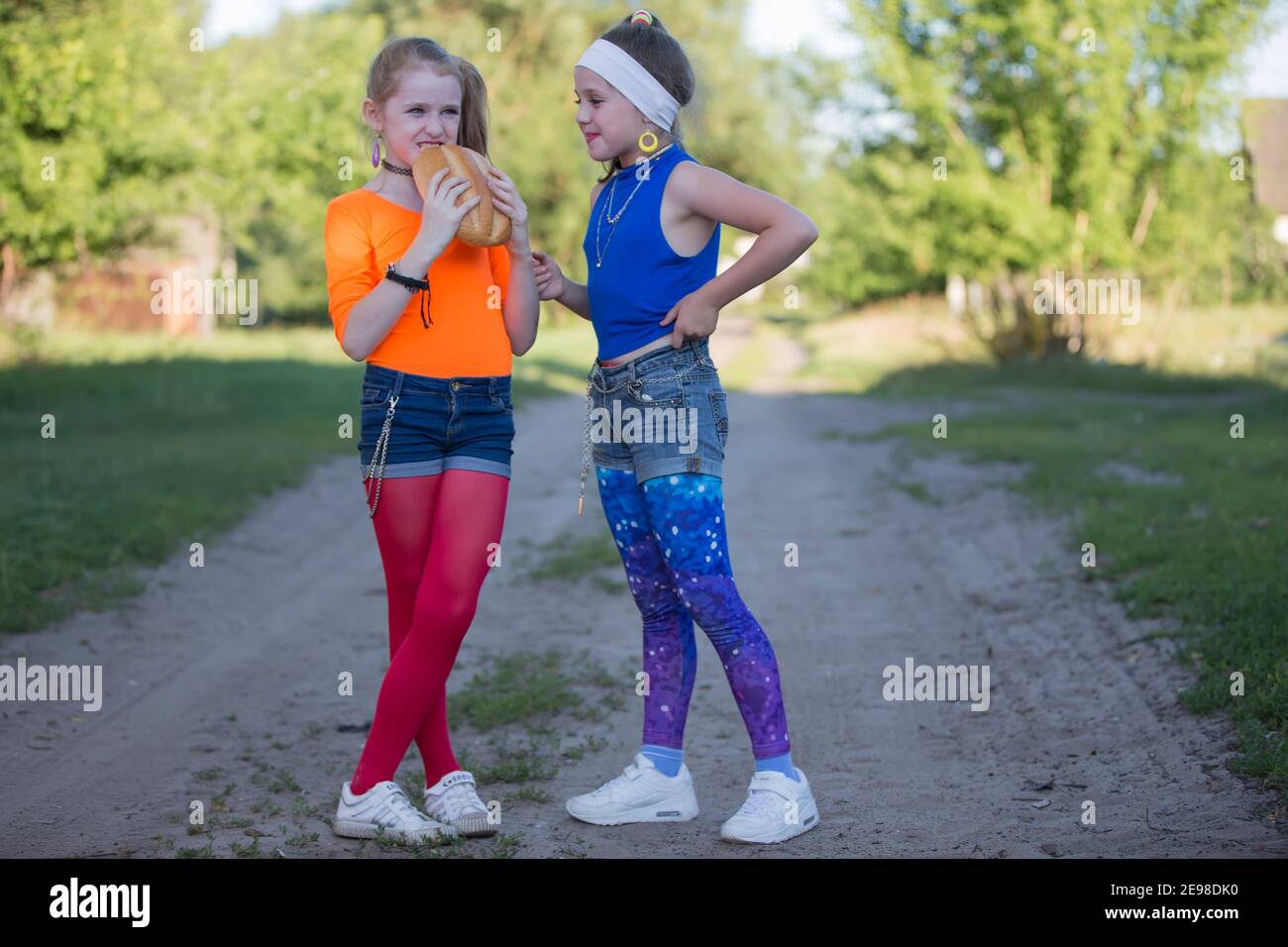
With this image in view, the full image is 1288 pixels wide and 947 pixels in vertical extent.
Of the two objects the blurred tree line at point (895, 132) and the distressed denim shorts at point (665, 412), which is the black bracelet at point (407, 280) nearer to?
the distressed denim shorts at point (665, 412)

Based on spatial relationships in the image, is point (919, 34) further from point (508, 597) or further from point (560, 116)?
point (560, 116)

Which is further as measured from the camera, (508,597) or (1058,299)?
(1058,299)

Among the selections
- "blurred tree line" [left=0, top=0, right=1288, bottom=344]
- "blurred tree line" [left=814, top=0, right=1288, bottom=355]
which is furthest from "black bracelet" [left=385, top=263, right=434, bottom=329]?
"blurred tree line" [left=814, top=0, right=1288, bottom=355]

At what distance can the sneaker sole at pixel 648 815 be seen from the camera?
3875 millimetres

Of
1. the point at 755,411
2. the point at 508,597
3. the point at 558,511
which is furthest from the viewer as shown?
the point at 755,411

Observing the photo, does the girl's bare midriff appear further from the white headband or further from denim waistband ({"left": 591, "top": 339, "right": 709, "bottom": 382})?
the white headband

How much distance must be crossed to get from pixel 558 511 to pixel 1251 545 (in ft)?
16.6

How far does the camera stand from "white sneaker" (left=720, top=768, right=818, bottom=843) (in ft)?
12.0

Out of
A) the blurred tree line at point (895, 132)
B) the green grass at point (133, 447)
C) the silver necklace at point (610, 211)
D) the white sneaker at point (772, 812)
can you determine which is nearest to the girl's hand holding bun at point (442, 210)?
the silver necklace at point (610, 211)

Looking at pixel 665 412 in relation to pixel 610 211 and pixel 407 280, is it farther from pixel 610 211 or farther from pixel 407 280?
pixel 407 280

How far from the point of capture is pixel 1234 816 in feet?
12.0

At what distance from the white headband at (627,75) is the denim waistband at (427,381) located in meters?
0.84
